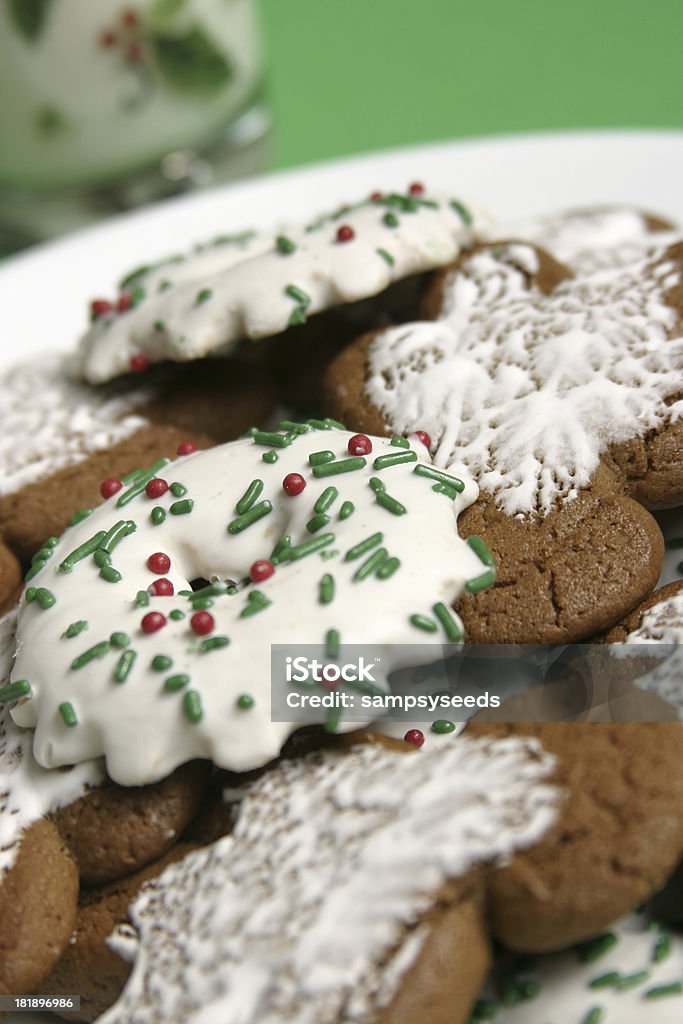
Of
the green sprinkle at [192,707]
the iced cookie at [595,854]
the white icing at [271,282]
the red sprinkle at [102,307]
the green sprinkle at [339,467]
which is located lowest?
the iced cookie at [595,854]

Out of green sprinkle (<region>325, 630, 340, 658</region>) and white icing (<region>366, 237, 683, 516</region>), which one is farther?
white icing (<region>366, 237, 683, 516</region>)

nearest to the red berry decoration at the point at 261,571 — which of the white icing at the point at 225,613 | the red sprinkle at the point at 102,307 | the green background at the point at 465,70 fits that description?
the white icing at the point at 225,613

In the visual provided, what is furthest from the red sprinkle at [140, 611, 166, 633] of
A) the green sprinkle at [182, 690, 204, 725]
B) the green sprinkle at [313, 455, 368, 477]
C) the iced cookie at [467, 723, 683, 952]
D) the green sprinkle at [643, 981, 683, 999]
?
the green sprinkle at [643, 981, 683, 999]

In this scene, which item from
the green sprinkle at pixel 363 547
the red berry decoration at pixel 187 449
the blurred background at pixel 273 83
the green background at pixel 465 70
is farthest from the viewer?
the green background at pixel 465 70

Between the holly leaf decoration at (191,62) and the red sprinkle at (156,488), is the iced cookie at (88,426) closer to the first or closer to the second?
the red sprinkle at (156,488)

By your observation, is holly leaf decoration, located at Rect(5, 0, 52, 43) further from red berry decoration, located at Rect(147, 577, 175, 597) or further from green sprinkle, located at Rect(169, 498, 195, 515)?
red berry decoration, located at Rect(147, 577, 175, 597)

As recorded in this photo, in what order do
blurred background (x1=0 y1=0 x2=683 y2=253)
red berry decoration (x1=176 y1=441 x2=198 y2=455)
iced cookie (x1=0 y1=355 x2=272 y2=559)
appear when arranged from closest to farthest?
red berry decoration (x1=176 y1=441 x2=198 y2=455) < iced cookie (x1=0 y1=355 x2=272 y2=559) < blurred background (x1=0 y1=0 x2=683 y2=253)

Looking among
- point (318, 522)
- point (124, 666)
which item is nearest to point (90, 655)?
point (124, 666)

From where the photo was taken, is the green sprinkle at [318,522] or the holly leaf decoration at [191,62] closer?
the green sprinkle at [318,522]
